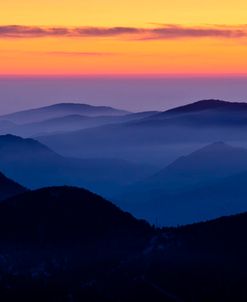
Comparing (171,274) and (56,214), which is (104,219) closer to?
(56,214)

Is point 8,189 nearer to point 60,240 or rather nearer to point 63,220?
point 63,220

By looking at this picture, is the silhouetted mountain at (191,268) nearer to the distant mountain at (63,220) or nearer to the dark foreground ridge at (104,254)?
the dark foreground ridge at (104,254)

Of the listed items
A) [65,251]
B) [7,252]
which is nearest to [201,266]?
[65,251]

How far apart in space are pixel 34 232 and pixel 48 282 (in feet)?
46.7

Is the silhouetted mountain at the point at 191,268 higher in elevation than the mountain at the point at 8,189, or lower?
lower

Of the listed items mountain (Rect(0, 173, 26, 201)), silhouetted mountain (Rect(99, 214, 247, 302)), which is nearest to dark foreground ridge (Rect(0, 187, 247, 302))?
silhouetted mountain (Rect(99, 214, 247, 302))

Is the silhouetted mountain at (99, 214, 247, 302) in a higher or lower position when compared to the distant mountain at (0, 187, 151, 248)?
lower

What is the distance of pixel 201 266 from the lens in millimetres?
114562

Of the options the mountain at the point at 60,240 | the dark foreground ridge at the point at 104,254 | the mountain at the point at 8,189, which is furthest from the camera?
the mountain at the point at 8,189

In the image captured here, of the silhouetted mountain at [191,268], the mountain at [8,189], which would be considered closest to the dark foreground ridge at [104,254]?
the silhouetted mountain at [191,268]

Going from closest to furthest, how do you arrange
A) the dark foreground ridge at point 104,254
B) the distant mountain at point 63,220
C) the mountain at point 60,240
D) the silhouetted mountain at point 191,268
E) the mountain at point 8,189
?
the silhouetted mountain at point 191,268
the dark foreground ridge at point 104,254
the mountain at point 60,240
the distant mountain at point 63,220
the mountain at point 8,189

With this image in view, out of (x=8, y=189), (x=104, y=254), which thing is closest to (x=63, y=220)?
(x=104, y=254)

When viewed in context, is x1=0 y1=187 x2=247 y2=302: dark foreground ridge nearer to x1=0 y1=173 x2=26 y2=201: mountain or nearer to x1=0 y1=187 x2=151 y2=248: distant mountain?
x1=0 y1=187 x2=151 y2=248: distant mountain

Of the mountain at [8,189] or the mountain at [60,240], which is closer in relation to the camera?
the mountain at [60,240]
